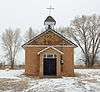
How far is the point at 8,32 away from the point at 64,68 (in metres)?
47.8

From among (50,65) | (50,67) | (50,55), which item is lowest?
(50,67)

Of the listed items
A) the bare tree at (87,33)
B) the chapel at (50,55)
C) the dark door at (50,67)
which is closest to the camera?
→ the chapel at (50,55)

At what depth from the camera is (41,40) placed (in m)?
40.7

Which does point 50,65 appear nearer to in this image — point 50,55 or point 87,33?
point 50,55

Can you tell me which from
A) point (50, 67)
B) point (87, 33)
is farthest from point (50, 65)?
point (87, 33)

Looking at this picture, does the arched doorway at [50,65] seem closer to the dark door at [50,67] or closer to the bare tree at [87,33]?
the dark door at [50,67]

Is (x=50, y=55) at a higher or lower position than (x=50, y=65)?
higher

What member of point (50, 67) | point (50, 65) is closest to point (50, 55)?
point (50, 65)

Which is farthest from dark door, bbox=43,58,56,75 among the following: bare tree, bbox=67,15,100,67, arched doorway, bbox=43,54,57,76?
bare tree, bbox=67,15,100,67

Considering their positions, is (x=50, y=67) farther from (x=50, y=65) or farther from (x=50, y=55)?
(x=50, y=55)

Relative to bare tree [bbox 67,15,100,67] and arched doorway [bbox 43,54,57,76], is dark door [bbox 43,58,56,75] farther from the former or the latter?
bare tree [bbox 67,15,100,67]

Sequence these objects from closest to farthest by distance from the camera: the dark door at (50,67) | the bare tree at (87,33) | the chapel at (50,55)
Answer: the chapel at (50,55) < the dark door at (50,67) < the bare tree at (87,33)

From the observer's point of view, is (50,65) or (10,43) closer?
(50,65)

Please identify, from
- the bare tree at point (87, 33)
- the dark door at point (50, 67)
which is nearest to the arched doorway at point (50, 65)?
the dark door at point (50, 67)
